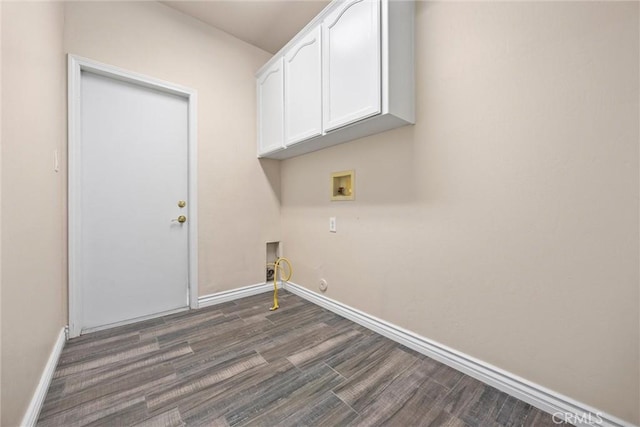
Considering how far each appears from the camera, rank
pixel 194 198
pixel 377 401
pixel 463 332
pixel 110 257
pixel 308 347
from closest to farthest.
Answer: pixel 377 401
pixel 463 332
pixel 308 347
pixel 110 257
pixel 194 198

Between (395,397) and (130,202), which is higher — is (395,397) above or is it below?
below

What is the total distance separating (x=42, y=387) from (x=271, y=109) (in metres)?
2.40

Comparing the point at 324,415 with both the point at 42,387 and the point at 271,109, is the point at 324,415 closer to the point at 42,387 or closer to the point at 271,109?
the point at 42,387

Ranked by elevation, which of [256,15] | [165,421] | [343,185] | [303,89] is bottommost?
[165,421]

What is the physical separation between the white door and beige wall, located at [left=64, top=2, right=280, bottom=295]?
168 millimetres

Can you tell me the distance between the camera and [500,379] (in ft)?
4.29

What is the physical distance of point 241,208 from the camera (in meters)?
2.60

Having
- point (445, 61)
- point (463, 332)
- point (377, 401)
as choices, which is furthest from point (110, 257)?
point (445, 61)

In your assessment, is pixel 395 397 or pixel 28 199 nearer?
pixel 28 199

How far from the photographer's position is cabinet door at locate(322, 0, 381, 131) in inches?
59.2

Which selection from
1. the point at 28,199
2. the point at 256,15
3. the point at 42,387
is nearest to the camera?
the point at 28,199

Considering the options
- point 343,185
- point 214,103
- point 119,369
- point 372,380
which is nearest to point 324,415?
point 372,380

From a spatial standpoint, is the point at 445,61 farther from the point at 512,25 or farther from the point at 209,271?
the point at 209,271

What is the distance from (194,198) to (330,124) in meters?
1.40
